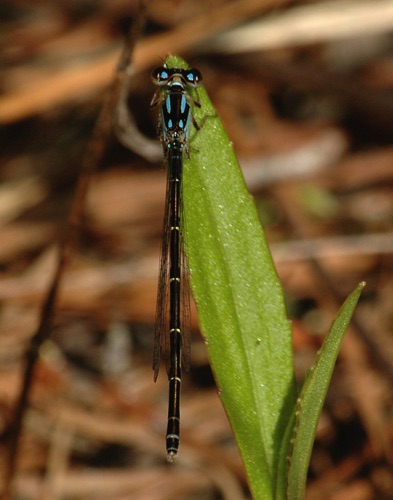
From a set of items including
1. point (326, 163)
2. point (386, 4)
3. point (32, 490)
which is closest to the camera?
point (32, 490)

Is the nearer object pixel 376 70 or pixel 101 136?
pixel 101 136

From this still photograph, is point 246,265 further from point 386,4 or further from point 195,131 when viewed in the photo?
point 386,4

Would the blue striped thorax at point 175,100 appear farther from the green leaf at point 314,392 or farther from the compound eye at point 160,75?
the green leaf at point 314,392

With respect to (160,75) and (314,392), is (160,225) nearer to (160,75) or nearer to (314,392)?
(160,75)

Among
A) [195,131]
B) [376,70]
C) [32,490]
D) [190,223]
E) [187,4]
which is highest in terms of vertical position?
[187,4]

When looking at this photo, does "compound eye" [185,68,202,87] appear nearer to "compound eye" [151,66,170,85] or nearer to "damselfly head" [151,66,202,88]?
"damselfly head" [151,66,202,88]

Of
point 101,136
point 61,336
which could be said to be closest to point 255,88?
point 61,336

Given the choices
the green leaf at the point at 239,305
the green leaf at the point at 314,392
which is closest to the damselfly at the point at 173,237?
the green leaf at the point at 239,305
